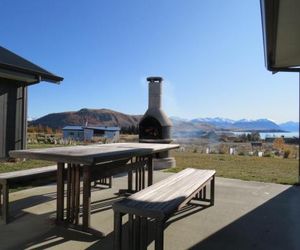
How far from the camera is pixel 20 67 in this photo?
7961 mm

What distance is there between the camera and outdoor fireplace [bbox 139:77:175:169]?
938cm

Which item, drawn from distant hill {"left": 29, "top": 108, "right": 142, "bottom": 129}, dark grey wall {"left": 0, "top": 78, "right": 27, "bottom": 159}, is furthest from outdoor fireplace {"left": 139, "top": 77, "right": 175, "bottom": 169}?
distant hill {"left": 29, "top": 108, "right": 142, "bottom": 129}

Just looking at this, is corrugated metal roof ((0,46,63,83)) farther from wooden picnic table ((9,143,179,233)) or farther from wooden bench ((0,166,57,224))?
wooden picnic table ((9,143,179,233))

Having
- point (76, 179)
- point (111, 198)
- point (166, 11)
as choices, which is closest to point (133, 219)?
point (76, 179)

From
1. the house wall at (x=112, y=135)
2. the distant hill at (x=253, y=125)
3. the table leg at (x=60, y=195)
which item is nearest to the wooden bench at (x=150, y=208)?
the table leg at (x=60, y=195)

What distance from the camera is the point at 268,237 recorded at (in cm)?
370

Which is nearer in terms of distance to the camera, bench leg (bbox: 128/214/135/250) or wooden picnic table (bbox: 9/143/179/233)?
bench leg (bbox: 128/214/135/250)

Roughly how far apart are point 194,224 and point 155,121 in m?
5.52

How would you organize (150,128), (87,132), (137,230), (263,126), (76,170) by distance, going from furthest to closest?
(87,132), (263,126), (150,128), (76,170), (137,230)

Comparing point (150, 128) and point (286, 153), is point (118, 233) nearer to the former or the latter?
point (150, 128)

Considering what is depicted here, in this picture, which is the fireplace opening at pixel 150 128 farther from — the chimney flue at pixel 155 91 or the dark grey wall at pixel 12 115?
the dark grey wall at pixel 12 115

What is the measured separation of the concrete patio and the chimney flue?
414 cm

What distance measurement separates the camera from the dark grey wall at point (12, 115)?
27.7ft

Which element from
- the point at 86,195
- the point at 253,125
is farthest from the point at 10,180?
the point at 253,125
